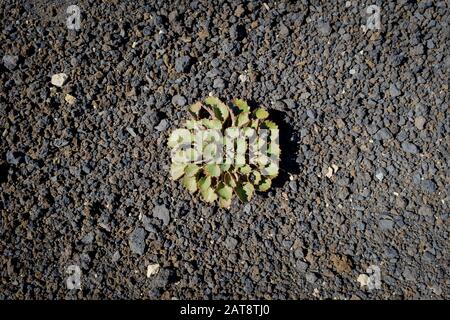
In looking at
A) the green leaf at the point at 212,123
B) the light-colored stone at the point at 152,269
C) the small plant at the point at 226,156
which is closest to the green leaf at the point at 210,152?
the small plant at the point at 226,156

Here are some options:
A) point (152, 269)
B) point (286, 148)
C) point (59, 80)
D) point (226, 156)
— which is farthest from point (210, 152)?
point (59, 80)

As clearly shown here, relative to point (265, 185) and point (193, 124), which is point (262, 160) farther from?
point (193, 124)

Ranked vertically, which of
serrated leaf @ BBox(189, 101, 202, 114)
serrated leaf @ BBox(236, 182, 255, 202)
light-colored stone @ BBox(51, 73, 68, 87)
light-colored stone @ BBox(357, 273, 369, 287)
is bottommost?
light-colored stone @ BBox(357, 273, 369, 287)

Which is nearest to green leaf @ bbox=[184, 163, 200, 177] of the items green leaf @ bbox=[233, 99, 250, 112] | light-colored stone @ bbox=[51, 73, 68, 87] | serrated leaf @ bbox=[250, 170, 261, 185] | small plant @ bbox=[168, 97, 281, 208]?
small plant @ bbox=[168, 97, 281, 208]

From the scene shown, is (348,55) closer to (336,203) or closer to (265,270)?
(336,203)

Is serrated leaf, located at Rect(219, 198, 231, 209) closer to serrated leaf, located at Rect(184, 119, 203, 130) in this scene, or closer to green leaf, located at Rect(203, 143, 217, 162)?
green leaf, located at Rect(203, 143, 217, 162)
